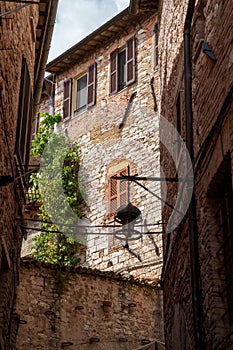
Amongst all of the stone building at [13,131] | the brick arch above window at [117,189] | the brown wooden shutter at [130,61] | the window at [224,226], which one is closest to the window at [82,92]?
the brown wooden shutter at [130,61]

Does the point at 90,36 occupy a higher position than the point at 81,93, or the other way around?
the point at 90,36

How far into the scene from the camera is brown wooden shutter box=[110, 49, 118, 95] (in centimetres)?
1873

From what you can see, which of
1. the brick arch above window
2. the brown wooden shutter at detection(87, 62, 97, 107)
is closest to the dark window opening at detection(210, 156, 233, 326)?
the brick arch above window

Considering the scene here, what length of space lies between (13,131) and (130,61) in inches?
401

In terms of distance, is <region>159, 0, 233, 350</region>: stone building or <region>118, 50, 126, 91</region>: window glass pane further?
<region>118, 50, 126, 91</region>: window glass pane

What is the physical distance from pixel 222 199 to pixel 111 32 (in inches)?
525

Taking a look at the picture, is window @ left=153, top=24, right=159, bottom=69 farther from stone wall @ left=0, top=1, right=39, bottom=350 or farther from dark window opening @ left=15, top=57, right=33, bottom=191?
dark window opening @ left=15, top=57, right=33, bottom=191

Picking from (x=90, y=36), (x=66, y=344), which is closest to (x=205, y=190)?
(x=66, y=344)

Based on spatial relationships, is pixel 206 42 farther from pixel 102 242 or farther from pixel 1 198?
pixel 102 242

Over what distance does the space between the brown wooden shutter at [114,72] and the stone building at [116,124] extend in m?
0.01

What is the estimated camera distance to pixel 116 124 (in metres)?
18.4

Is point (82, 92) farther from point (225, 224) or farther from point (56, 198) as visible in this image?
point (225, 224)

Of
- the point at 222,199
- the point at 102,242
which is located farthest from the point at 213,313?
the point at 102,242

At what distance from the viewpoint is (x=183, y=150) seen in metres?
8.09
